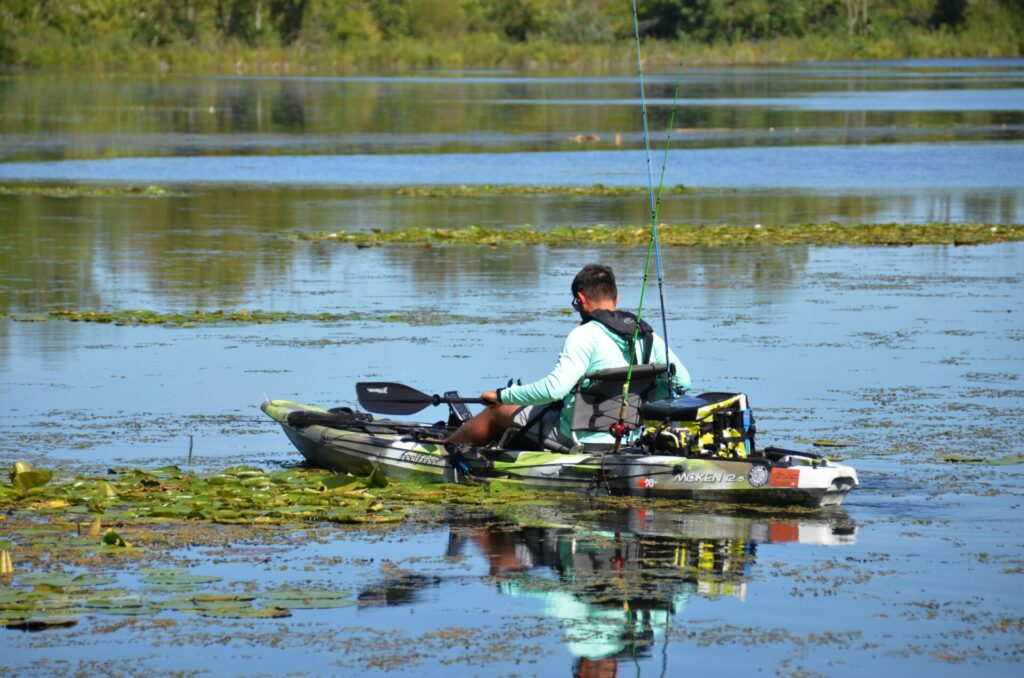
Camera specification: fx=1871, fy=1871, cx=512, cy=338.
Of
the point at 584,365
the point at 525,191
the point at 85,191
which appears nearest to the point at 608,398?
the point at 584,365

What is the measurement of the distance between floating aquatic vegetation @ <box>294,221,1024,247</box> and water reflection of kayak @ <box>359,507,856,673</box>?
14.1m

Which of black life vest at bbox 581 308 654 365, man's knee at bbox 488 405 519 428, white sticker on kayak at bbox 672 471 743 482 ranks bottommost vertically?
white sticker on kayak at bbox 672 471 743 482

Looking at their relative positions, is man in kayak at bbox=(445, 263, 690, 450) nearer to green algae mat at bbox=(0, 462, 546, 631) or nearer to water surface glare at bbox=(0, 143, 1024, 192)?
green algae mat at bbox=(0, 462, 546, 631)

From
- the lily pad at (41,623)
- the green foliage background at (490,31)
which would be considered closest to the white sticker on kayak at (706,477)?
the lily pad at (41,623)

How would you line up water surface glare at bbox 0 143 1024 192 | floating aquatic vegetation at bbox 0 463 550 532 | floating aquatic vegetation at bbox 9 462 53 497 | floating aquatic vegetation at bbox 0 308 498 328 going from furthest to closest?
water surface glare at bbox 0 143 1024 192
floating aquatic vegetation at bbox 0 308 498 328
floating aquatic vegetation at bbox 9 462 53 497
floating aquatic vegetation at bbox 0 463 550 532

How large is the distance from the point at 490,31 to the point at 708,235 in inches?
4105

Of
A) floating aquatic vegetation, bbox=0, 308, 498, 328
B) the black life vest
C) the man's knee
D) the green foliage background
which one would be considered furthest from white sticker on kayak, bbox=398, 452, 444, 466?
the green foliage background

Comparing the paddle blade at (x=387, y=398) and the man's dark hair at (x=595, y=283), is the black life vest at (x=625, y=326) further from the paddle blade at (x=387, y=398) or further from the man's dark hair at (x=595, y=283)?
the paddle blade at (x=387, y=398)

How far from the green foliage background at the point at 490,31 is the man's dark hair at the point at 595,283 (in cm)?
9554

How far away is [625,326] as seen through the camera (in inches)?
396

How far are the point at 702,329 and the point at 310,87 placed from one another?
70.6m

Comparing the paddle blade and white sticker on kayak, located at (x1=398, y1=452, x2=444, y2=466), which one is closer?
white sticker on kayak, located at (x1=398, y1=452, x2=444, y2=466)

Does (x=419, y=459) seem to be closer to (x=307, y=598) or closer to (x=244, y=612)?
(x=307, y=598)

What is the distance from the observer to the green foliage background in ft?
346
